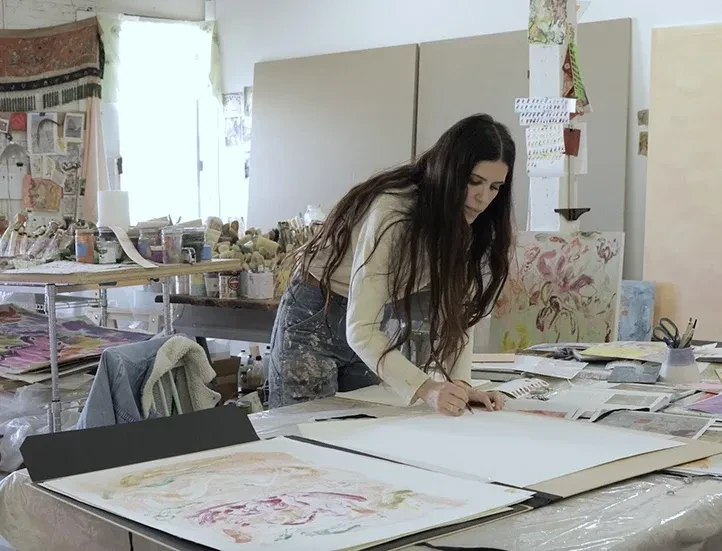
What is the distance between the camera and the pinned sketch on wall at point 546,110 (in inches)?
114

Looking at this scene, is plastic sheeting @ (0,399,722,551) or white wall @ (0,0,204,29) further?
white wall @ (0,0,204,29)

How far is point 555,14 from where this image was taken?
2.88 meters

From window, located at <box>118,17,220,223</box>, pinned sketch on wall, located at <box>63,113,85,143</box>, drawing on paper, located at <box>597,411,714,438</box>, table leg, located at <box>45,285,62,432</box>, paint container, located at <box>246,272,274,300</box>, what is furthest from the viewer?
window, located at <box>118,17,220,223</box>

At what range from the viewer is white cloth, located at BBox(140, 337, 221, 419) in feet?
6.31

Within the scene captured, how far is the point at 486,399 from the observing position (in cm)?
149

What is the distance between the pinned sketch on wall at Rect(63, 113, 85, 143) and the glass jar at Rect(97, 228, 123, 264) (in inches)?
97.3

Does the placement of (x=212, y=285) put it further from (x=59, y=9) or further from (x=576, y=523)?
(x=576, y=523)

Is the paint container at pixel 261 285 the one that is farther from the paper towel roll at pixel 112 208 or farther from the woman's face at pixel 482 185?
the woman's face at pixel 482 185

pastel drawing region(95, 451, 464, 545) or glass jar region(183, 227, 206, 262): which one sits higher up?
glass jar region(183, 227, 206, 262)

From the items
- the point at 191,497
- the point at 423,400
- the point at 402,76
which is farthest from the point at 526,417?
the point at 402,76

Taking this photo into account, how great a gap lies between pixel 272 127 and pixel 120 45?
3.51 ft

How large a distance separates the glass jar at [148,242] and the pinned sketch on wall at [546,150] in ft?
4.38

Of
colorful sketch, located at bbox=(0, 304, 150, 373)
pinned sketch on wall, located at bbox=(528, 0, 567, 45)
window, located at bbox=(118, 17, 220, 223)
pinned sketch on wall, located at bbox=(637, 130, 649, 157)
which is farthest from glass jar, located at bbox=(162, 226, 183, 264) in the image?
window, located at bbox=(118, 17, 220, 223)

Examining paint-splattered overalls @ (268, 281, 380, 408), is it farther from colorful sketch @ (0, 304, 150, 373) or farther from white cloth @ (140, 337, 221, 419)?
colorful sketch @ (0, 304, 150, 373)
